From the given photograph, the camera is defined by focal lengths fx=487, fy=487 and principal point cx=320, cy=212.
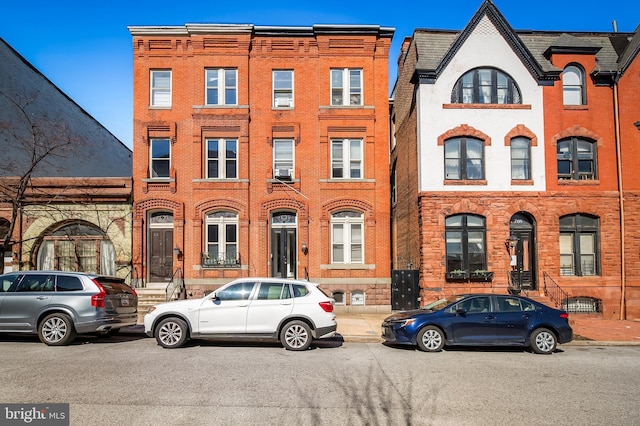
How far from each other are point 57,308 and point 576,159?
1861cm

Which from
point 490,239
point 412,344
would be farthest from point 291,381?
point 490,239

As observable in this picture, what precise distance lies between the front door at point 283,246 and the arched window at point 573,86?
12.0 meters

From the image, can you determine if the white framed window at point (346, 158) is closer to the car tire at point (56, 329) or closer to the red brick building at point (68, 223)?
the red brick building at point (68, 223)

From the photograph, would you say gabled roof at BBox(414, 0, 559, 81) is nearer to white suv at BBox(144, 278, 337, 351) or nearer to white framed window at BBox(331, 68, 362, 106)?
white framed window at BBox(331, 68, 362, 106)

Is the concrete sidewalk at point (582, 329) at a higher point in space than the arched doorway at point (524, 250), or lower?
lower

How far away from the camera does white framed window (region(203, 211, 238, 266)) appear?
65.0 feet

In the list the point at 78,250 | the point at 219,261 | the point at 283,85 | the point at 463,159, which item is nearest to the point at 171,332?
the point at 219,261

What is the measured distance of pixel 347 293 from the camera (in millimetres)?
19359

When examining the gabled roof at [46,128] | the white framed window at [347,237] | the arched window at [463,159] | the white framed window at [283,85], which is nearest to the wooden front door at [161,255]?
the gabled roof at [46,128]

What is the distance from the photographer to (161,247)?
19.9m

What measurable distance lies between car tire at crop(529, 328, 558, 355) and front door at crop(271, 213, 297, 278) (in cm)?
1012

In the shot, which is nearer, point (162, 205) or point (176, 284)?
point (176, 284)

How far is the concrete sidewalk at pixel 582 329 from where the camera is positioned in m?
13.7

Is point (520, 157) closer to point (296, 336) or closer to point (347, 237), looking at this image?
point (347, 237)
